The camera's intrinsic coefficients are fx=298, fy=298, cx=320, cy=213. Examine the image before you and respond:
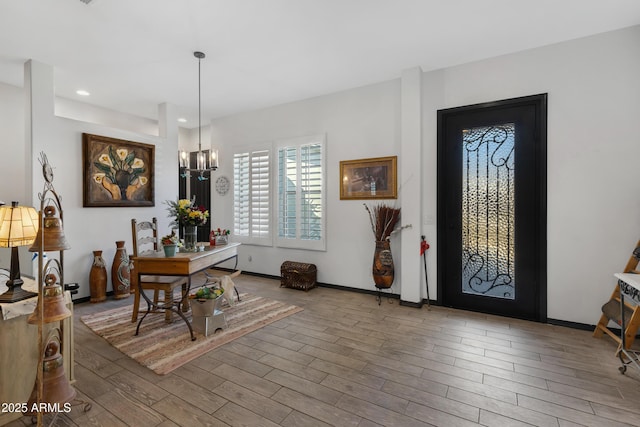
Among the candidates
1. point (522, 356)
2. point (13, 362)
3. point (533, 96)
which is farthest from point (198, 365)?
point (533, 96)

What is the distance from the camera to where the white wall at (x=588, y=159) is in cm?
286

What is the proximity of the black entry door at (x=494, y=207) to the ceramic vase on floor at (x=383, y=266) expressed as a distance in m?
0.62

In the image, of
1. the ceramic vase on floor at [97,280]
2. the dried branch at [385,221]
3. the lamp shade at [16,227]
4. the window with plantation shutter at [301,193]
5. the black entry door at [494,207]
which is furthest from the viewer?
the window with plantation shutter at [301,193]

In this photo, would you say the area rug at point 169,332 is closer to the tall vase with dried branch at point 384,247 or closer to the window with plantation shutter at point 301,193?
the tall vase with dried branch at point 384,247

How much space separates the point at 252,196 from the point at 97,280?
8.33 ft

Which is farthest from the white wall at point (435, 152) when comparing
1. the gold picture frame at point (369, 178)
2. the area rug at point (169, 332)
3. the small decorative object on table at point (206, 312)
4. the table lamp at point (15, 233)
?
the table lamp at point (15, 233)

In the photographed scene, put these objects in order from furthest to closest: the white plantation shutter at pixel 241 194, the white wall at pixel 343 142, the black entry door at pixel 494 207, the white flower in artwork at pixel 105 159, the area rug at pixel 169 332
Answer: the white plantation shutter at pixel 241 194, the white flower in artwork at pixel 105 159, the white wall at pixel 343 142, the black entry door at pixel 494 207, the area rug at pixel 169 332

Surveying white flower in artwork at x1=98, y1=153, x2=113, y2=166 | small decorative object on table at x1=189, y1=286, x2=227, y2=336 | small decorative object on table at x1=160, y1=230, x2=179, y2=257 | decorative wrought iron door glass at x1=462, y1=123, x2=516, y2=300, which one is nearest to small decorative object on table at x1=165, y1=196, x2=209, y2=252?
small decorative object on table at x1=160, y1=230, x2=179, y2=257

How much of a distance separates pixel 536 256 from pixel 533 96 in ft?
5.69

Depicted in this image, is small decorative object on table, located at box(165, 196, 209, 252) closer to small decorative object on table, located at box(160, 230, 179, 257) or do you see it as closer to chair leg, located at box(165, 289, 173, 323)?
small decorative object on table, located at box(160, 230, 179, 257)

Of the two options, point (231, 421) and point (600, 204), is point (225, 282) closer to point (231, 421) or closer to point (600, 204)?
point (231, 421)

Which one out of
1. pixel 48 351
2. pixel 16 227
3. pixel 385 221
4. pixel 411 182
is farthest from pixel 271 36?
pixel 48 351

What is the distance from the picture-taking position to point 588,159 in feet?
9.84

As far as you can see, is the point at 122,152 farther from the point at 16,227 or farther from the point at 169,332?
the point at 16,227
